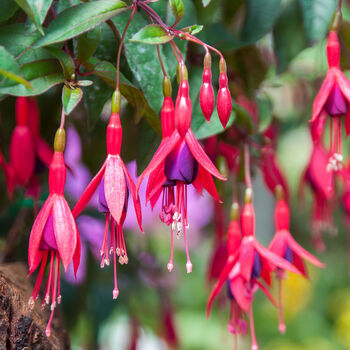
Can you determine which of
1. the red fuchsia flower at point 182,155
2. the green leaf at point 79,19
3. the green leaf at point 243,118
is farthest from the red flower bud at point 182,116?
the green leaf at point 243,118

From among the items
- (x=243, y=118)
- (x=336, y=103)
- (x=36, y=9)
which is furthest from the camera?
(x=243, y=118)

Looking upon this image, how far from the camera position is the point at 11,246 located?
2.53ft

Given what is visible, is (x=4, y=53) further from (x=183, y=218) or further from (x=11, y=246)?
(x=11, y=246)

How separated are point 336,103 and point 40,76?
1.04 feet

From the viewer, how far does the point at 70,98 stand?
1.60ft

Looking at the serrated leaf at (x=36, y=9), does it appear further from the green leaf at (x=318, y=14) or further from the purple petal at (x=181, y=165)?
the green leaf at (x=318, y=14)

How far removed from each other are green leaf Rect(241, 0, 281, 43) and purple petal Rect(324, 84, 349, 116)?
0.18 metres

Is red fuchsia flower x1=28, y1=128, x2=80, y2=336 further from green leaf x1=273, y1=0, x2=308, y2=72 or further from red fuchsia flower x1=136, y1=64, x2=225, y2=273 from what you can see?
green leaf x1=273, y1=0, x2=308, y2=72

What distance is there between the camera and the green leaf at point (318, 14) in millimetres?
662

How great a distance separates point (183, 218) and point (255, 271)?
0.14 metres

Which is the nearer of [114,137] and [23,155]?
[114,137]

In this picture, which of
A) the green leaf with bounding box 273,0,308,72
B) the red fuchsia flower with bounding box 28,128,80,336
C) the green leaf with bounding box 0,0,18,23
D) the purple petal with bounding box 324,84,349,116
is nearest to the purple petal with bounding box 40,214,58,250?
the red fuchsia flower with bounding box 28,128,80,336

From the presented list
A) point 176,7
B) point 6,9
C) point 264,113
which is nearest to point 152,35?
point 176,7

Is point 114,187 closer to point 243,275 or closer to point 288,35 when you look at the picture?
point 243,275
